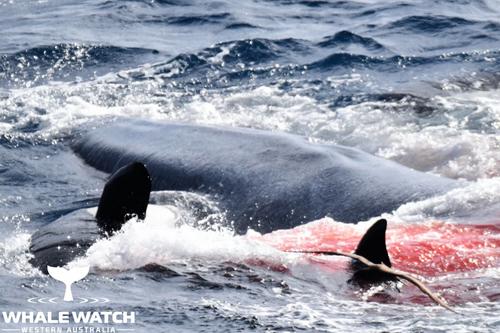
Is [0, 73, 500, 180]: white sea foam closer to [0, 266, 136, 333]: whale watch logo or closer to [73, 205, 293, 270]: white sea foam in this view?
[73, 205, 293, 270]: white sea foam

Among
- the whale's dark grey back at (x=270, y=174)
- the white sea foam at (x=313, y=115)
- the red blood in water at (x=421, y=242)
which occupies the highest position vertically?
the red blood in water at (x=421, y=242)

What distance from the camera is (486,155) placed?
1312 centimetres

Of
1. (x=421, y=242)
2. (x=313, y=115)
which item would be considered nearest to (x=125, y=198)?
(x=421, y=242)

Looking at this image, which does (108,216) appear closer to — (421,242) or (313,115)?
(421,242)

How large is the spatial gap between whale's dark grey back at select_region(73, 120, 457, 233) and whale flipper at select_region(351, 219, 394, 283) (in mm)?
2537

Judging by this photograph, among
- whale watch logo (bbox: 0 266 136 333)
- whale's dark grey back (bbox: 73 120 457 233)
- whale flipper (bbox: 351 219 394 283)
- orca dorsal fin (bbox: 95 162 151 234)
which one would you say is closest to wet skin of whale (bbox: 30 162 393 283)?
orca dorsal fin (bbox: 95 162 151 234)

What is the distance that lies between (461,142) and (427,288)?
248 inches

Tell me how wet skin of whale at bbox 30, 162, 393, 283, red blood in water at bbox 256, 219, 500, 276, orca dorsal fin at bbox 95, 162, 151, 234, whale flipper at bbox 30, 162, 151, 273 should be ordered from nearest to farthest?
red blood in water at bbox 256, 219, 500, 276 < wet skin of whale at bbox 30, 162, 393, 283 < whale flipper at bbox 30, 162, 151, 273 < orca dorsal fin at bbox 95, 162, 151, 234

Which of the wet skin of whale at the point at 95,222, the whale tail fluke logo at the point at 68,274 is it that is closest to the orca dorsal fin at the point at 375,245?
the whale tail fluke logo at the point at 68,274

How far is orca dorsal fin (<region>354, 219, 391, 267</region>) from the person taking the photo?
775cm

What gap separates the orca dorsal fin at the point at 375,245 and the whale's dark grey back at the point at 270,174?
2.54 metres

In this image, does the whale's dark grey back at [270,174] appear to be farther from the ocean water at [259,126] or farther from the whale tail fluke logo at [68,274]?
the whale tail fluke logo at [68,274]

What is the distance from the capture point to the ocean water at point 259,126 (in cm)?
769

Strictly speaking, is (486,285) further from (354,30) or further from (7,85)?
(354,30)
